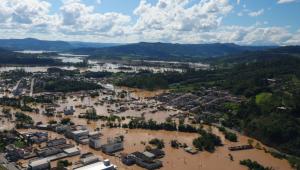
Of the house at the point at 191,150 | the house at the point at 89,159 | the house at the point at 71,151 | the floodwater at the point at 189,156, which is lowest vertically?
the floodwater at the point at 189,156

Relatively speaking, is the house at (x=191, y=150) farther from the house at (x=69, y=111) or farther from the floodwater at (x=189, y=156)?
the house at (x=69, y=111)

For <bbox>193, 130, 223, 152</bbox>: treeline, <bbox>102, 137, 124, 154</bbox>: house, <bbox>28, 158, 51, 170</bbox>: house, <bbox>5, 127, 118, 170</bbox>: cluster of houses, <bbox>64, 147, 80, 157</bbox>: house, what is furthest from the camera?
<bbox>193, 130, 223, 152</bbox>: treeline

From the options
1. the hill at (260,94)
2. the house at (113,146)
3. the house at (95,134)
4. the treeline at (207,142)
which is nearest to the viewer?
the house at (113,146)

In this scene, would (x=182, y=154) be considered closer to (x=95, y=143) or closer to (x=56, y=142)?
(x=95, y=143)

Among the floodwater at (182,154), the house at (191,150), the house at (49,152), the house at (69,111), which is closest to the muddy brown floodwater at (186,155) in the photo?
the floodwater at (182,154)

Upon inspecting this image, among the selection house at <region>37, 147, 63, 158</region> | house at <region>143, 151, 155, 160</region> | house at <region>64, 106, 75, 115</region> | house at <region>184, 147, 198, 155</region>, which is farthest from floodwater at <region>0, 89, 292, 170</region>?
house at <region>64, 106, 75, 115</region>

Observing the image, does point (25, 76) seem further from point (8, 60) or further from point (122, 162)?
point (122, 162)

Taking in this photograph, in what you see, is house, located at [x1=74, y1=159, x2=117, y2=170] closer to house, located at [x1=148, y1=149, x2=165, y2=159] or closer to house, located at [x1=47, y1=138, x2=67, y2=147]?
house, located at [x1=148, y1=149, x2=165, y2=159]

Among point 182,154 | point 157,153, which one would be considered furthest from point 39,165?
point 182,154
